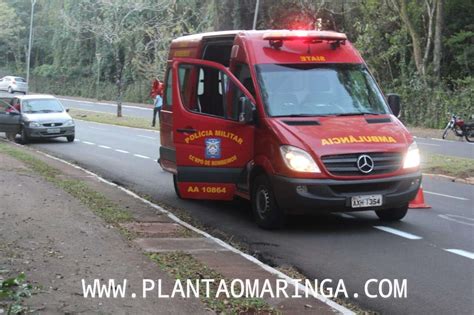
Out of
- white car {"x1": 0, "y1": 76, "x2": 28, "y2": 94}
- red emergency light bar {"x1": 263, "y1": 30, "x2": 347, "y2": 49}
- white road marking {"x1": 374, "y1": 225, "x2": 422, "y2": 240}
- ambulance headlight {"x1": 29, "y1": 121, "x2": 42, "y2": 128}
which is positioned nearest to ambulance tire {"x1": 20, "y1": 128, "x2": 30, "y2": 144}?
ambulance headlight {"x1": 29, "y1": 121, "x2": 42, "y2": 128}

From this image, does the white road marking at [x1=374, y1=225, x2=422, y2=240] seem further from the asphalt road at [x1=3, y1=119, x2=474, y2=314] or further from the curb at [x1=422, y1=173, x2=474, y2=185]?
the curb at [x1=422, y1=173, x2=474, y2=185]

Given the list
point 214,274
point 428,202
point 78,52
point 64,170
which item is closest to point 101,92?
point 78,52

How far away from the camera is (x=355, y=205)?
8539 millimetres

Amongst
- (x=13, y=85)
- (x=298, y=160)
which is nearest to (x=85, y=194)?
(x=298, y=160)

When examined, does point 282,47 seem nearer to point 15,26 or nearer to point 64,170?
point 64,170

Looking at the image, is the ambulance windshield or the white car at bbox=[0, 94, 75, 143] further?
the white car at bbox=[0, 94, 75, 143]

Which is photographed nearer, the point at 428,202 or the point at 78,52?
the point at 428,202

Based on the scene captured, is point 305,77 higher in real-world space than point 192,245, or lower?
higher

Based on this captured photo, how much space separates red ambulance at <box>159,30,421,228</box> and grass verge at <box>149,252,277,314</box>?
6.73ft

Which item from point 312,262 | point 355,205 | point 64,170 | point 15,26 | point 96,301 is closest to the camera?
point 96,301

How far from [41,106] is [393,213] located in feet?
58.6

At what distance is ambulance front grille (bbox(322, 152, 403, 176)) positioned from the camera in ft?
27.6

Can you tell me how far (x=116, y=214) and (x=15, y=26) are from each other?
70814mm

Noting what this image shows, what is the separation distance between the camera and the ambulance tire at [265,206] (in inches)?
349
